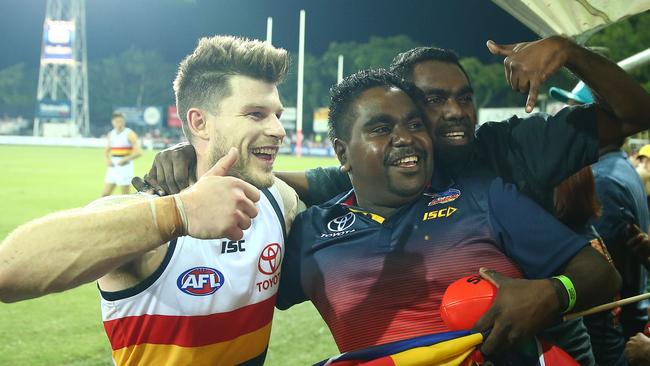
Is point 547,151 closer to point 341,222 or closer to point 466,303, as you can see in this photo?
point 466,303

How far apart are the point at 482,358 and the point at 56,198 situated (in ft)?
42.4

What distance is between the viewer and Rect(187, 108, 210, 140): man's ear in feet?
9.82

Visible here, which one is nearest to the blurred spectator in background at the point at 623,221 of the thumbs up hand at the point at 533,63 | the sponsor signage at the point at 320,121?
the thumbs up hand at the point at 533,63

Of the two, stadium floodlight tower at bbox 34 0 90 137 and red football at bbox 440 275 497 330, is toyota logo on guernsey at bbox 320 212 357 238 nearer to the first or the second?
red football at bbox 440 275 497 330

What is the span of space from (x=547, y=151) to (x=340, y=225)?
0.91 metres

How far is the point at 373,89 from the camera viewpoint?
2.86 m

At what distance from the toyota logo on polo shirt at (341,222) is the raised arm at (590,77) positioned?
872 mm

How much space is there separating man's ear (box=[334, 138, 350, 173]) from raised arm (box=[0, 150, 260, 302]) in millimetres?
1048

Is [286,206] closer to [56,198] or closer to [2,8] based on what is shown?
[56,198]

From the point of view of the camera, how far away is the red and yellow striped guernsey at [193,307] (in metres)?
2.47

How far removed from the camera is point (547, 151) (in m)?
2.59

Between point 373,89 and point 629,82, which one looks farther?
point 373,89

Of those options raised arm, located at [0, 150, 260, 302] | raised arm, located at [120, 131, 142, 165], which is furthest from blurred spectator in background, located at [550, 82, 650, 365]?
raised arm, located at [120, 131, 142, 165]

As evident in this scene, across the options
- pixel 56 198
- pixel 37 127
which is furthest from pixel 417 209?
pixel 37 127
